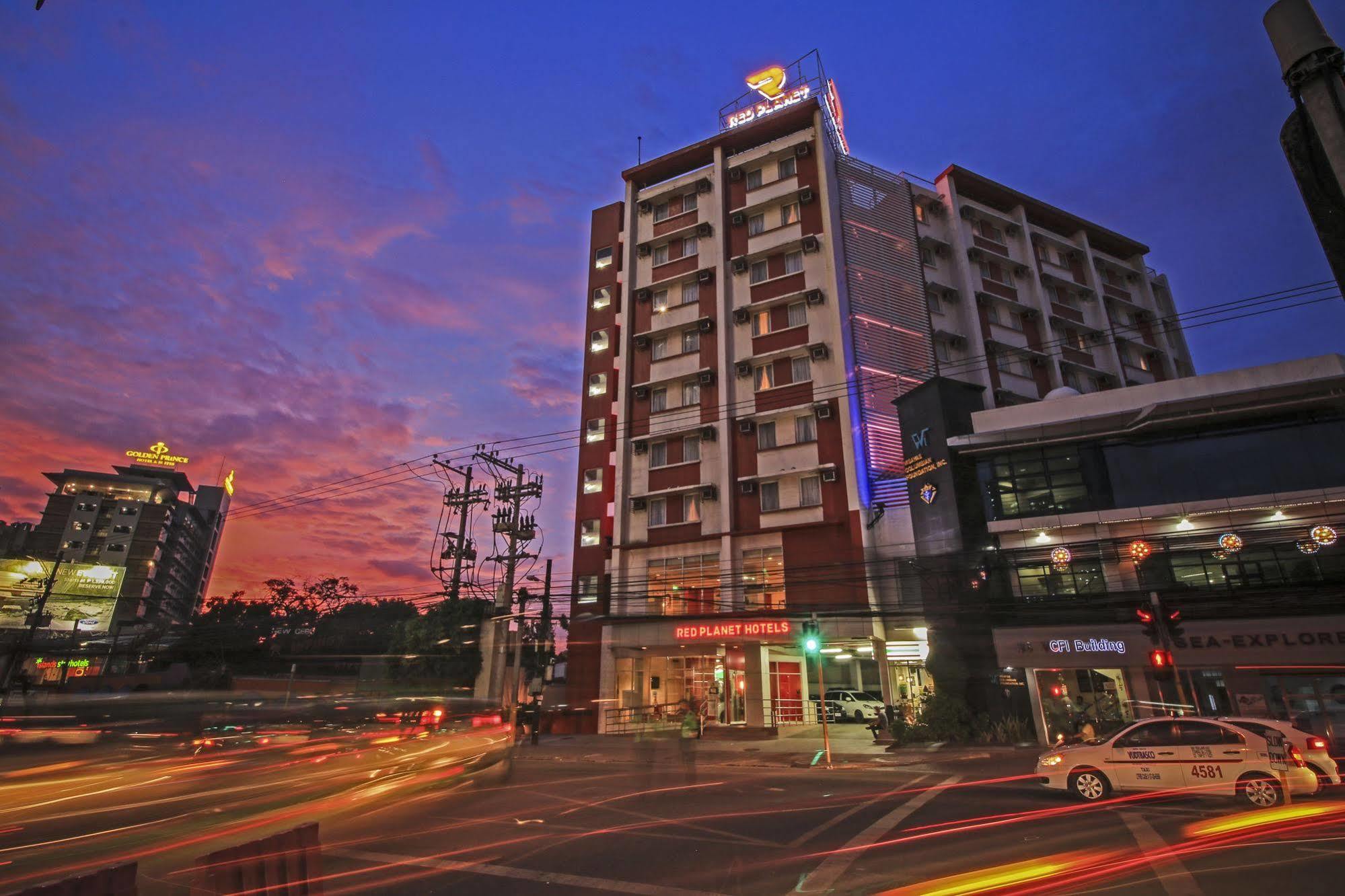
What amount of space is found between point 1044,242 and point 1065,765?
42609mm

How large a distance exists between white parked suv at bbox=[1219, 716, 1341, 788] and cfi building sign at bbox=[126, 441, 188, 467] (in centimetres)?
14070

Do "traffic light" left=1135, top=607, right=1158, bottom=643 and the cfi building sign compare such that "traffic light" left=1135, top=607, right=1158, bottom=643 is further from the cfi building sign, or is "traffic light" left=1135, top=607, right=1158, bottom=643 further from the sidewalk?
the cfi building sign

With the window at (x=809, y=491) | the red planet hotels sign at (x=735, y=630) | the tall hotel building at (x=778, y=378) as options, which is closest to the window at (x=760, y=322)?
the tall hotel building at (x=778, y=378)

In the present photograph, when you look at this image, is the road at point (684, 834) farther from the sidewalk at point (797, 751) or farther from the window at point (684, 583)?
the window at point (684, 583)

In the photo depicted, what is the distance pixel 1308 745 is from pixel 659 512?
87.4 ft

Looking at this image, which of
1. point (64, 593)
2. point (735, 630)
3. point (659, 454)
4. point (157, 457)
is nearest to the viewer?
point (735, 630)

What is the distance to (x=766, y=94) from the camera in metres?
39.9

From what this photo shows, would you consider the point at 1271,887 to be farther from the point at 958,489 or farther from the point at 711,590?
the point at 711,590

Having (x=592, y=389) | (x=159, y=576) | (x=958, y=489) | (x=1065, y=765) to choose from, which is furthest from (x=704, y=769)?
(x=159, y=576)

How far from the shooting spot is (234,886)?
13.6 ft

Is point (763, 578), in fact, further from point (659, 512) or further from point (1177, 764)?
point (1177, 764)

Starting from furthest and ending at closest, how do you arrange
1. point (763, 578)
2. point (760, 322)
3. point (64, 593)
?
point (64, 593) < point (760, 322) < point (763, 578)

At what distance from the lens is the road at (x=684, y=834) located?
7.60 meters

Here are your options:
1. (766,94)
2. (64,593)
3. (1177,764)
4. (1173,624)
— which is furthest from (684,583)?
(64,593)
